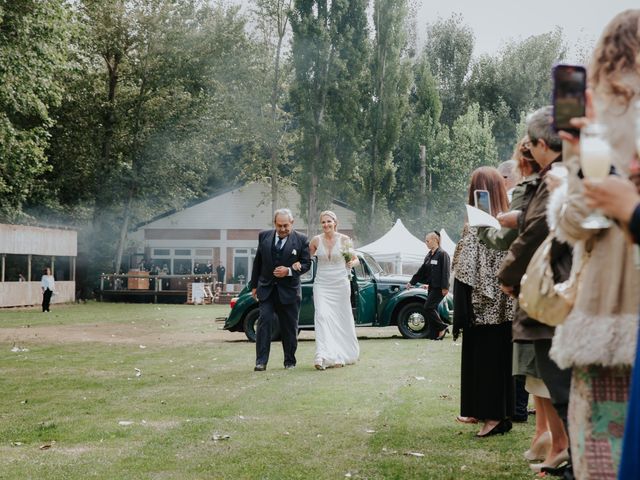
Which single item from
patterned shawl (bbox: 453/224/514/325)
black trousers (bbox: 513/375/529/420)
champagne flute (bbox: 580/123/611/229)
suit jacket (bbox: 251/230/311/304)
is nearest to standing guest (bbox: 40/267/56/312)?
suit jacket (bbox: 251/230/311/304)

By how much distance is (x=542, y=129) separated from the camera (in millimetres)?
4715

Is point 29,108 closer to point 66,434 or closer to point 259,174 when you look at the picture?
point 66,434

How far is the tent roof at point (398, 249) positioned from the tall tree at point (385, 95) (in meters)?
16.3

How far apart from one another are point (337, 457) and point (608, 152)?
4.24m

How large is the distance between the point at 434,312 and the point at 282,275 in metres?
7.44

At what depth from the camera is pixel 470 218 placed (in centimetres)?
528

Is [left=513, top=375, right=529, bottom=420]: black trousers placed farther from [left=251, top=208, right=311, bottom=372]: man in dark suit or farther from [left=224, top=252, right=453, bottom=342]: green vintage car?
[left=224, top=252, right=453, bottom=342]: green vintage car

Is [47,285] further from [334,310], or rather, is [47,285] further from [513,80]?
[513,80]

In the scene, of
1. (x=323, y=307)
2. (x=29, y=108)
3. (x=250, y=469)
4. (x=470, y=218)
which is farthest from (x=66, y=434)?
(x=29, y=108)

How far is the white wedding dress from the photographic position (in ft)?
44.5

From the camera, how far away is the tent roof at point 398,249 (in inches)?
1380

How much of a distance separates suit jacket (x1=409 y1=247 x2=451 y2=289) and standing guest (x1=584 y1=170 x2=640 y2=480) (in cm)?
1551

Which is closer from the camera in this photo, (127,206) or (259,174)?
(127,206)

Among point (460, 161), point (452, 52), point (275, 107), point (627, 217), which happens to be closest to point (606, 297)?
point (627, 217)
